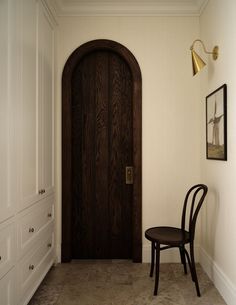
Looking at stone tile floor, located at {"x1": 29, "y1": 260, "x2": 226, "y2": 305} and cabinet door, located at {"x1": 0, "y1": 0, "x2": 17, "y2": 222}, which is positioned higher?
cabinet door, located at {"x1": 0, "y1": 0, "x2": 17, "y2": 222}

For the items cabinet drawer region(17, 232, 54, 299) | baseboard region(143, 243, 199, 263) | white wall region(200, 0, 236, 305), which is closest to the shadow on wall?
white wall region(200, 0, 236, 305)

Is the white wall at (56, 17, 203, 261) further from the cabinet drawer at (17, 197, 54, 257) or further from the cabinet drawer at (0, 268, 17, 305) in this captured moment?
the cabinet drawer at (0, 268, 17, 305)

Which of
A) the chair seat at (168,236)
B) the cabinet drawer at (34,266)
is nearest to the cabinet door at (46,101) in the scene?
the cabinet drawer at (34,266)

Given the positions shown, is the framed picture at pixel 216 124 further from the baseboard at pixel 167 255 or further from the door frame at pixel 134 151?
the baseboard at pixel 167 255

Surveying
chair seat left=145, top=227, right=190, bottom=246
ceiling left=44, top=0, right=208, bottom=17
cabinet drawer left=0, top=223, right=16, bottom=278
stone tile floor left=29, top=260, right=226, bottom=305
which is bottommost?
stone tile floor left=29, top=260, right=226, bottom=305

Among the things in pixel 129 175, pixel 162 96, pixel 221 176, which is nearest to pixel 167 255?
pixel 129 175

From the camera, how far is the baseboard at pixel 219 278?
206cm

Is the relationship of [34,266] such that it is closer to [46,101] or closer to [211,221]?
[46,101]

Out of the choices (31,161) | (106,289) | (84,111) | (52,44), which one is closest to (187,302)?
(106,289)

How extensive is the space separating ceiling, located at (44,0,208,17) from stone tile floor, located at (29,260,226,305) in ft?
9.03

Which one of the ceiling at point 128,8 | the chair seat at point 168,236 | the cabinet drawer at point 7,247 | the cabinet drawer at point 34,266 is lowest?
the cabinet drawer at point 34,266

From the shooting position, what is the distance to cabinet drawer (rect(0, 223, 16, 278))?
5.25 ft

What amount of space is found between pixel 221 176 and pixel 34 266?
1.76m

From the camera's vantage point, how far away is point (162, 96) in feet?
9.61
